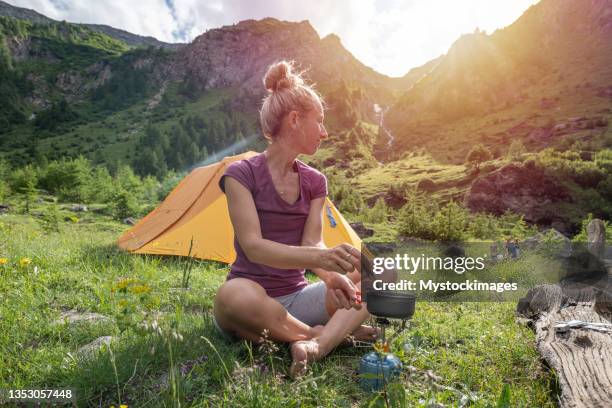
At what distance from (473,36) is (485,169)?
113m

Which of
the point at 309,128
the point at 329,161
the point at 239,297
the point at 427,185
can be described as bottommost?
the point at 239,297

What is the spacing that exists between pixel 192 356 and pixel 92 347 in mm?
724

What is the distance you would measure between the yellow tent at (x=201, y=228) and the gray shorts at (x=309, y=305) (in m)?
3.93

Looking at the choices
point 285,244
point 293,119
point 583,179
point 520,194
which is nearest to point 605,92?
point 583,179

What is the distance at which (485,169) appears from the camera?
62.3m

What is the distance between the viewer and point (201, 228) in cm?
704

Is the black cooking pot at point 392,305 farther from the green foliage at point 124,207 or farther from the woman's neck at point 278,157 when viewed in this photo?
the green foliage at point 124,207

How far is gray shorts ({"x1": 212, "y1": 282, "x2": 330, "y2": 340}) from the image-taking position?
2.99 m

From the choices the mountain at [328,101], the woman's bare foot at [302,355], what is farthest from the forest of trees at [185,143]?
the woman's bare foot at [302,355]

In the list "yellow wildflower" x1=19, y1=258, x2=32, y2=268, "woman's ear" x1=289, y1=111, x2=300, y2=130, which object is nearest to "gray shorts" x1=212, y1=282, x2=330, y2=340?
"woman's ear" x1=289, y1=111, x2=300, y2=130

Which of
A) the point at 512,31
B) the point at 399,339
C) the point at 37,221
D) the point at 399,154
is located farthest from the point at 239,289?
the point at 512,31

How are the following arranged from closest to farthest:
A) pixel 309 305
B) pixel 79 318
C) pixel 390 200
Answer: pixel 309 305 < pixel 79 318 < pixel 390 200

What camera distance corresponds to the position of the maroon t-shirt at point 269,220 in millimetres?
2887

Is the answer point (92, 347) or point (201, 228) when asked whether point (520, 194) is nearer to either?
point (201, 228)
